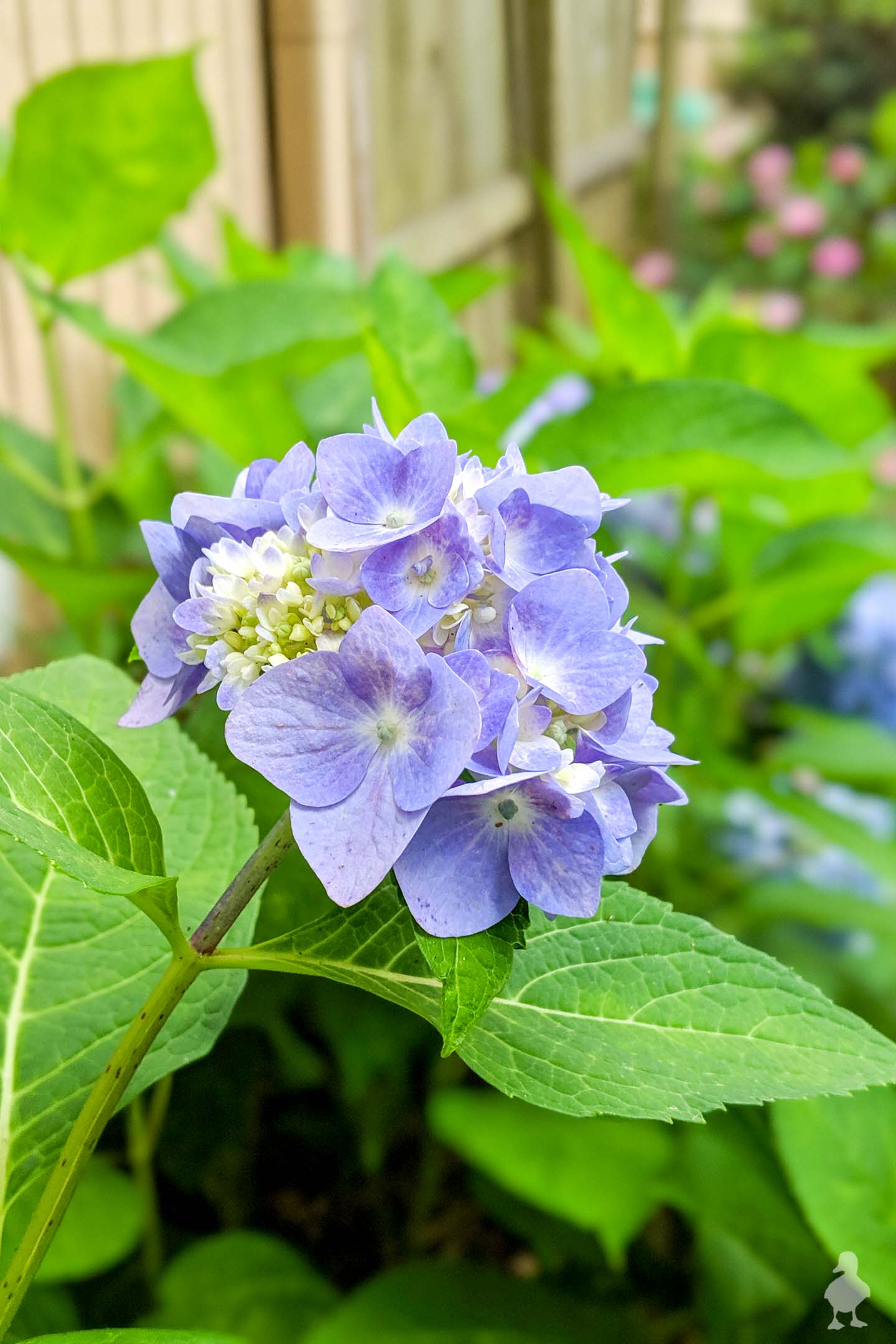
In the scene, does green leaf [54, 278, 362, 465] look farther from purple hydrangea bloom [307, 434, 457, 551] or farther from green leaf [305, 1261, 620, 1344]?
green leaf [305, 1261, 620, 1344]

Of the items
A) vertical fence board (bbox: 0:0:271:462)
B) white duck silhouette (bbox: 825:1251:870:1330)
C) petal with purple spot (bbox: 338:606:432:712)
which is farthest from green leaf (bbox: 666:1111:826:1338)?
vertical fence board (bbox: 0:0:271:462)

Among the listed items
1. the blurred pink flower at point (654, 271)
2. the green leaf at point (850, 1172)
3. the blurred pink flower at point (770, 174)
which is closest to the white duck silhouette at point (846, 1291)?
the green leaf at point (850, 1172)

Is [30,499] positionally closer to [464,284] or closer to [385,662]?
[464,284]

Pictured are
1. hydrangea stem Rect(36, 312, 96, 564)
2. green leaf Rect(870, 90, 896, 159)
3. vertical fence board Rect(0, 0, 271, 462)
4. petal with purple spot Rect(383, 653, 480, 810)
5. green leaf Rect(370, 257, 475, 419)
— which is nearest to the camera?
petal with purple spot Rect(383, 653, 480, 810)

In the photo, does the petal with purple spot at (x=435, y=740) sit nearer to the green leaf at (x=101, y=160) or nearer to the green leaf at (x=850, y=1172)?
the green leaf at (x=850, y=1172)

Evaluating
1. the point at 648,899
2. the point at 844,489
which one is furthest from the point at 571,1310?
the point at 844,489

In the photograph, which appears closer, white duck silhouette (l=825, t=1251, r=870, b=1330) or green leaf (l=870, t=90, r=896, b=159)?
white duck silhouette (l=825, t=1251, r=870, b=1330)

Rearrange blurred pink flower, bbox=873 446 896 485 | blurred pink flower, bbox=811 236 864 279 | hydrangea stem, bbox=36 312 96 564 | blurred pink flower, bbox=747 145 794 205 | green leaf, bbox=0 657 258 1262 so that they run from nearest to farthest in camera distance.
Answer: green leaf, bbox=0 657 258 1262 → hydrangea stem, bbox=36 312 96 564 → blurred pink flower, bbox=873 446 896 485 → blurred pink flower, bbox=811 236 864 279 → blurred pink flower, bbox=747 145 794 205
